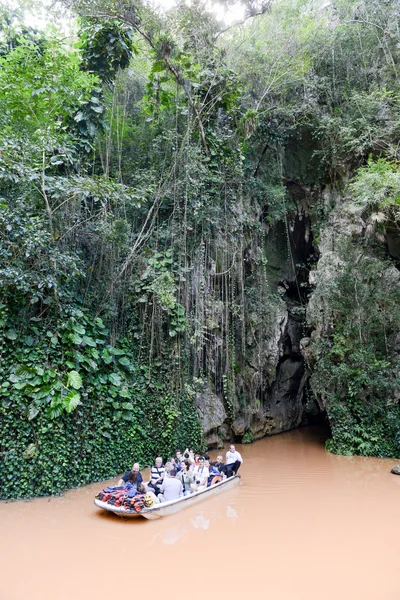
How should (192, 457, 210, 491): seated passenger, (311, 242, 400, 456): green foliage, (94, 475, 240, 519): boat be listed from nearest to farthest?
(94, 475, 240, 519): boat → (192, 457, 210, 491): seated passenger → (311, 242, 400, 456): green foliage

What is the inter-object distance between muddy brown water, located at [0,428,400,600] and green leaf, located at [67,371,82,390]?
1589 mm

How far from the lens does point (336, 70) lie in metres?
11.5

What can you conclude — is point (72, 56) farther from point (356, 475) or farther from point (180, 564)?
point (356, 475)

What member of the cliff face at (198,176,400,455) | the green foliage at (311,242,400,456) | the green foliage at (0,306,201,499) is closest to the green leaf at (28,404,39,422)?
the green foliage at (0,306,201,499)

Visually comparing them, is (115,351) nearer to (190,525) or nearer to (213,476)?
(213,476)

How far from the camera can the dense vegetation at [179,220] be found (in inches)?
255

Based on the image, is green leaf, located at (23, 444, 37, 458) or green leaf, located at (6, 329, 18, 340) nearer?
green leaf, located at (23, 444, 37, 458)

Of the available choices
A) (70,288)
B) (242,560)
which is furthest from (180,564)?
(70,288)

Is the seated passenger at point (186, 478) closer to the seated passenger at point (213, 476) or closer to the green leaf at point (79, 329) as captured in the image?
the seated passenger at point (213, 476)

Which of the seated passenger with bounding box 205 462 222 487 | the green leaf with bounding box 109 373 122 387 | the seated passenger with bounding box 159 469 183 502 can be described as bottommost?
the seated passenger with bounding box 205 462 222 487

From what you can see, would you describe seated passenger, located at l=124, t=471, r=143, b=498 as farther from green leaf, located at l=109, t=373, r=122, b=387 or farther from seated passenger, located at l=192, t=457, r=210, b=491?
green leaf, located at l=109, t=373, r=122, b=387

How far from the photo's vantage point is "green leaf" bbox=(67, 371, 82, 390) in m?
6.27

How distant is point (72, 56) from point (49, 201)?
2773mm

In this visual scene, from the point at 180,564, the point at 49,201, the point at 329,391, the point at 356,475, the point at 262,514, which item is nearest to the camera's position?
the point at 180,564
